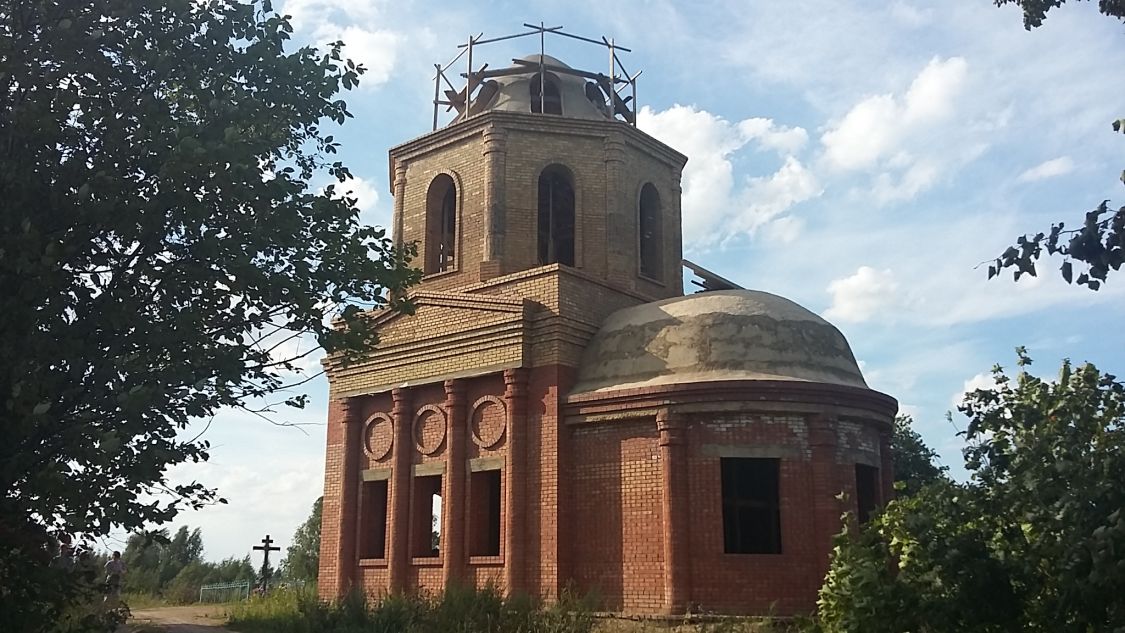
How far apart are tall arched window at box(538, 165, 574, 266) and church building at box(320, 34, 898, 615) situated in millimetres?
41

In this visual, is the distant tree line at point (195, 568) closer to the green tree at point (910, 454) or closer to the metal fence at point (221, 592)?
the metal fence at point (221, 592)

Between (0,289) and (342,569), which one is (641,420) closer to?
(342,569)

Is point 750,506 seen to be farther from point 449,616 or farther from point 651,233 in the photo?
point 651,233

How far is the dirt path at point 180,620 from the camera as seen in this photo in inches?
581

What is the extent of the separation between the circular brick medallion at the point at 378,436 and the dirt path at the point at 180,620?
3.45m

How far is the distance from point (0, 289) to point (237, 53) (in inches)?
103

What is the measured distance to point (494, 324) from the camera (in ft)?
48.6

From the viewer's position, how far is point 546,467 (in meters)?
14.0

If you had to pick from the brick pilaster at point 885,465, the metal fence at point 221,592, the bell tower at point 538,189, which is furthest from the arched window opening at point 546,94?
the metal fence at point 221,592

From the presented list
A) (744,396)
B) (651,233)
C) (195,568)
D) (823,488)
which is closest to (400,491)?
(744,396)

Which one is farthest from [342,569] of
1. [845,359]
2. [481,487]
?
[845,359]

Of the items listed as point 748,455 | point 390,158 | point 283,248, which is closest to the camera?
point 283,248

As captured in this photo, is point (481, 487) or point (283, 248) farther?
point (481, 487)

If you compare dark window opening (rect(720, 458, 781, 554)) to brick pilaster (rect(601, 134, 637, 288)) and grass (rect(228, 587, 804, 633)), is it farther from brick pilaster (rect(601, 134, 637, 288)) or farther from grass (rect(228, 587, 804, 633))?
brick pilaster (rect(601, 134, 637, 288))
